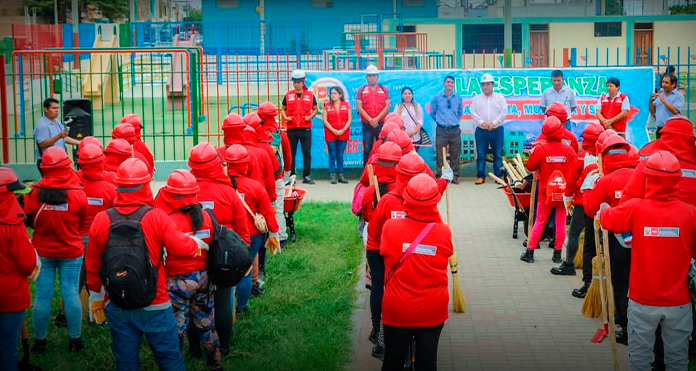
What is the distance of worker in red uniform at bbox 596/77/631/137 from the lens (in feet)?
53.9

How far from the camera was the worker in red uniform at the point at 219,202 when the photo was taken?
791 centimetres

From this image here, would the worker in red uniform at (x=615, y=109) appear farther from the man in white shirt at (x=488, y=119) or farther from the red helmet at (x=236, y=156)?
the red helmet at (x=236, y=156)

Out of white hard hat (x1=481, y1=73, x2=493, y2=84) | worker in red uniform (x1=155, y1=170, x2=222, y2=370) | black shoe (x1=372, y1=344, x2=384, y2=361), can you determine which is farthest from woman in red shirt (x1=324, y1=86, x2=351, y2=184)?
worker in red uniform (x1=155, y1=170, x2=222, y2=370)

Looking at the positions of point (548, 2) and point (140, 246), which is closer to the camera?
point (140, 246)

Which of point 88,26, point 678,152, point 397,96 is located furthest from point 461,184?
point 88,26

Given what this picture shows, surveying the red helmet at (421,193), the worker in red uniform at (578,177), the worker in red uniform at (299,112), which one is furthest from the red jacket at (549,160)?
the worker in red uniform at (299,112)

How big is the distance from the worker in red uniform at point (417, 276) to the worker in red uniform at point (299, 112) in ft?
36.0

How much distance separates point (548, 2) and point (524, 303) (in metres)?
34.8

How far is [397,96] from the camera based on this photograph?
18.5 meters

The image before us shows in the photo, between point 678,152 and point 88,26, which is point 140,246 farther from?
point 88,26

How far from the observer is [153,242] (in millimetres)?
6477

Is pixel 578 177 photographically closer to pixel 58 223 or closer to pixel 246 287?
pixel 246 287

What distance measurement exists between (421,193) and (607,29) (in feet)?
127

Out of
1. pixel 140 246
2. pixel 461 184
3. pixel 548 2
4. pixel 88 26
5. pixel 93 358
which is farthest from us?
pixel 548 2
